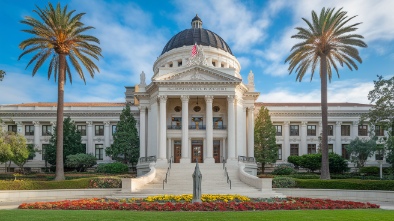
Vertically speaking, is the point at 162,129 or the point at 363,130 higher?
the point at 162,129

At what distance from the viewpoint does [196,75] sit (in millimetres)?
41656

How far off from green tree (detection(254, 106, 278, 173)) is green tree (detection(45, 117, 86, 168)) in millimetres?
24137

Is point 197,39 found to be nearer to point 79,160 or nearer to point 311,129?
point 311,129

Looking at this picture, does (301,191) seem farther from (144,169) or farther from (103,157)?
(103,157)

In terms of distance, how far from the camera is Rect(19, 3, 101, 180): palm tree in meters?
34.1

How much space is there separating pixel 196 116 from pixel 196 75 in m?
6.15

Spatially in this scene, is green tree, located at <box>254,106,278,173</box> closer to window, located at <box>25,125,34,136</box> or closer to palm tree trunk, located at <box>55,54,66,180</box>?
palm tree trunk, located at <box>55,54,66,180</box>

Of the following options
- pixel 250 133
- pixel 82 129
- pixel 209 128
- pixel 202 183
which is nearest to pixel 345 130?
pixel 250 133

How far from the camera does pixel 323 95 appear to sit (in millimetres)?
36094

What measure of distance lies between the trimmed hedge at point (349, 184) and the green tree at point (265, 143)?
15.4m

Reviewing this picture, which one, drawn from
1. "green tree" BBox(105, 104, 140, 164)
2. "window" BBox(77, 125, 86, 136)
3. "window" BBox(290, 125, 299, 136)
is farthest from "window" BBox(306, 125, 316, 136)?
"window" BBox(77, 125, 86, 136)

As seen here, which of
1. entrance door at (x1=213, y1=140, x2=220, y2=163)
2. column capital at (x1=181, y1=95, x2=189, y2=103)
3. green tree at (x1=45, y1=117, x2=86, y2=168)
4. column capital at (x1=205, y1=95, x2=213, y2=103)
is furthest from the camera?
green tree at (x1=45, y1=117, x2=86, y2=168)

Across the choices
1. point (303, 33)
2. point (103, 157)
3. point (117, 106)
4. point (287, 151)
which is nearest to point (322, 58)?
point (303, 33)

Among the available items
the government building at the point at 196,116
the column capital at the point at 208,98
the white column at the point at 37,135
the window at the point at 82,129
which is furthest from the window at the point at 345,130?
the white column at the point at 37,135
